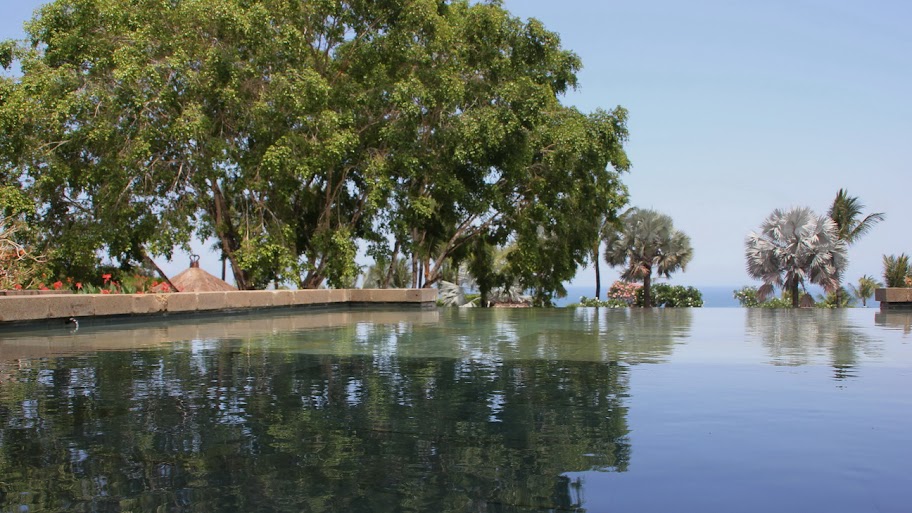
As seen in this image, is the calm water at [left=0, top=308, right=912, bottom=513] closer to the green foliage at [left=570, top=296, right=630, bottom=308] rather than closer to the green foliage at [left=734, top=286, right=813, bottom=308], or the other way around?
the green foliage at [left=570, top=296, right=630, bottom=308]

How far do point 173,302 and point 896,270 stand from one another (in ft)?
92.7

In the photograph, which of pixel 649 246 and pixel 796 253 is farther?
pixel 649 246

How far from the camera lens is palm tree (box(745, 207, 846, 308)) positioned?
113ft

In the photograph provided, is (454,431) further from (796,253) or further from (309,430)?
(796,253)

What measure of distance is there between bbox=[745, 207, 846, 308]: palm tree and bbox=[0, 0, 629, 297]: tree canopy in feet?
40.2

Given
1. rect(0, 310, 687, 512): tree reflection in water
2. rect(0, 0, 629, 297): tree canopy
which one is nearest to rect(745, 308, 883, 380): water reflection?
rect(0, 310, 687, 512): tree reflection in water

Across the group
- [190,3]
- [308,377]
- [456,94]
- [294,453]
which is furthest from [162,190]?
[294,453]

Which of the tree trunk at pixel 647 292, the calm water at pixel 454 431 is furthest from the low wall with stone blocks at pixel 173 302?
the tree trunk at pixel 647 292

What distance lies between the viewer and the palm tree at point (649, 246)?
3869 cm

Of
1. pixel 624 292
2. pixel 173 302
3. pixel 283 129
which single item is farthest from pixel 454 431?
pixel 624 292

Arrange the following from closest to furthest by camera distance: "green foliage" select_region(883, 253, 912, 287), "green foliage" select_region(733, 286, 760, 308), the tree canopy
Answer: the tree canopy → "green foliage" select_region(883, 253, 912, 287) → "green foliage" select_region(733, 286, 760, 308)

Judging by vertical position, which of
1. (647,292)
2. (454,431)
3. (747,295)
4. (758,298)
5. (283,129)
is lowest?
(454,431)

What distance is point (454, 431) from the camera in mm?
4332

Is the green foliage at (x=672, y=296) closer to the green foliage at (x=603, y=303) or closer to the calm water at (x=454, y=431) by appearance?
the green foliage at (x=603, y=303)
